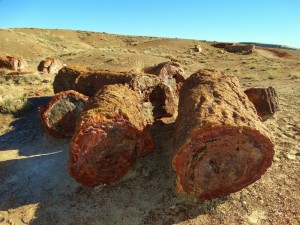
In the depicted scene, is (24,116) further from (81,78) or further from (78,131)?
(78,131)

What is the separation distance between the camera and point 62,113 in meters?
7.44

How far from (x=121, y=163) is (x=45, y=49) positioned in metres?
29.7

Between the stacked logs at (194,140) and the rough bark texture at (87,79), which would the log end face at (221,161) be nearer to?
the stacked logs at (194,140)

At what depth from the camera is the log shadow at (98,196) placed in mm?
4980

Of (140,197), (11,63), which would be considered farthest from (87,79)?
(11,63)

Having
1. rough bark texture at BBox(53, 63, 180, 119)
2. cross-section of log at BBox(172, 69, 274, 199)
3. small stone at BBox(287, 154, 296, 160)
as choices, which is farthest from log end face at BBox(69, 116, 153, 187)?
small stone at BBox(287, 154, 296, 160)

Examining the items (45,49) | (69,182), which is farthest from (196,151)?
(45,49)

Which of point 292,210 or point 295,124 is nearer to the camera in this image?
point 292,210

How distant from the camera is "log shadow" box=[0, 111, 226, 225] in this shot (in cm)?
498

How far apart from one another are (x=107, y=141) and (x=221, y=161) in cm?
167

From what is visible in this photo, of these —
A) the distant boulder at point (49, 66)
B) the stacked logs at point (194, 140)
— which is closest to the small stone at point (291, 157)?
the stacked logs at point (194, 140)

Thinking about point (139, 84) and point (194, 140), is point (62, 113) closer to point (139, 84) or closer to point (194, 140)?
point (139, 84)

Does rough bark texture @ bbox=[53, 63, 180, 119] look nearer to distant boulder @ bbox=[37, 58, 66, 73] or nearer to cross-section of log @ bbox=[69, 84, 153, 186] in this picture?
cross-section of log @ bbox=[69, 84, 153, 186]

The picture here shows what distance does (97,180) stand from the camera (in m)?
5.50
